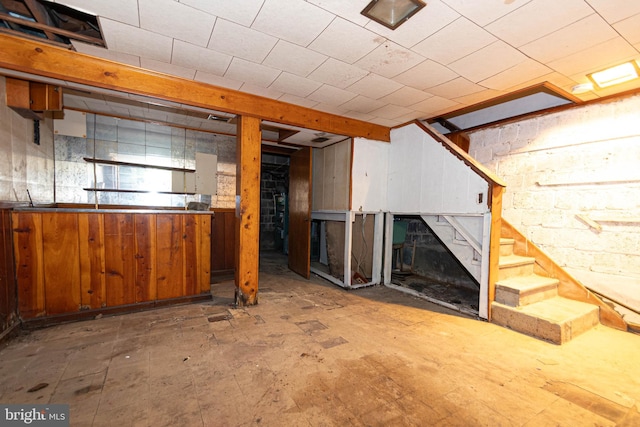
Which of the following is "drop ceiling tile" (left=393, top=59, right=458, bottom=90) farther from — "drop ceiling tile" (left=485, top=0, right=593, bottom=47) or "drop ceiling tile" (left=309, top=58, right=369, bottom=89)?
"drop ceiling tile" (left=485, top=0, right=593, bottom=47)

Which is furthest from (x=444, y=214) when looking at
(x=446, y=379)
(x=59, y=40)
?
(x=59, y=40)

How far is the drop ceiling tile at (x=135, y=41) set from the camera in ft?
6.65

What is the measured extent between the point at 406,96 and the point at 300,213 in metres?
2.62

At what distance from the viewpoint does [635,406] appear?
1636mm

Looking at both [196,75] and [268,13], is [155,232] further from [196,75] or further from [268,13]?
[268,13]

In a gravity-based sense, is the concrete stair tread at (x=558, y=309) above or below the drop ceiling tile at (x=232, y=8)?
below

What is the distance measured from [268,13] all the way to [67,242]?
284 cm

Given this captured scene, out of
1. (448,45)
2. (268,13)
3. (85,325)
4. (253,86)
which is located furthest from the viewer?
(253,86)

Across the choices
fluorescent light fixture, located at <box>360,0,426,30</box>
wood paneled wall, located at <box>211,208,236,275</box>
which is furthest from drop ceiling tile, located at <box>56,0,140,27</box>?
wood paneled wall, located at <box>211,208,236,275</box>

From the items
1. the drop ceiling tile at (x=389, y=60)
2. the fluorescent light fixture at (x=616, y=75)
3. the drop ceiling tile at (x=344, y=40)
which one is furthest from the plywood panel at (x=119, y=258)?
the fluorescent light fixture at (x=616, y=75)

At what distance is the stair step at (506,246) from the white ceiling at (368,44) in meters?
1.81

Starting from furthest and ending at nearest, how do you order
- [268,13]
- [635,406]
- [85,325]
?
[85,325], [268,13], [635,406]

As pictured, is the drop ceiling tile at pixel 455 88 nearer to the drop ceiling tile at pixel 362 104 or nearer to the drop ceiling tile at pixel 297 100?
the drop ceiling tile at pixel 362 104

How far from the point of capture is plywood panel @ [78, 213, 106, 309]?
2701 mm
